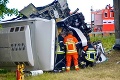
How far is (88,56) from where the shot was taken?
9.48m

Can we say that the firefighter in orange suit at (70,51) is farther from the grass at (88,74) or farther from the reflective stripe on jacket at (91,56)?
the reflective stripe on jacket at (91,56)

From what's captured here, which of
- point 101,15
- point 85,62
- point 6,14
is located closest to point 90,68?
point 85,62

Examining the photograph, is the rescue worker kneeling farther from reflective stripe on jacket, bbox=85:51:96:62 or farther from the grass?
the grass

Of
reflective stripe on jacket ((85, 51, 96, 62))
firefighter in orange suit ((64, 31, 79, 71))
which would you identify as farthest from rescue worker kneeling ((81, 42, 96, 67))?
firefighter in orange suit ((64, 31, 79, 71))

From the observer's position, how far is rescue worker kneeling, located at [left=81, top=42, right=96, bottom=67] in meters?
9.45

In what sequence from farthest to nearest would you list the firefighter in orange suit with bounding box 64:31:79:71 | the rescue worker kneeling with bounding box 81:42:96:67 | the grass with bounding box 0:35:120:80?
the rescue worker kneeling with bounding box 81:42:96:67 < the firefighter in orange suit with bounding box 64:31:79:71 < the grass with bounding box 0:35:120:80

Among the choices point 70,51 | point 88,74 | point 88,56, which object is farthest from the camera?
point 88,56

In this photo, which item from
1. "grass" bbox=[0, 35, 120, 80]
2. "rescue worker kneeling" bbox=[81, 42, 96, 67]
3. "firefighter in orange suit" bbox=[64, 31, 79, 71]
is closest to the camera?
"grass" bbox=[0, 35, 120, 80]

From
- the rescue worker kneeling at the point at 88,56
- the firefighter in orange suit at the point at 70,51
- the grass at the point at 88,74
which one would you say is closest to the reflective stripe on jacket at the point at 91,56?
the rescue worker kneeling at the point at 88,56

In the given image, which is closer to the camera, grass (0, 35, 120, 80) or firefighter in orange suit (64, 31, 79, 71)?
grass (0, 35, 120, 80)

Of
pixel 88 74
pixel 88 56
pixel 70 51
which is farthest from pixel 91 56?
pixel 88 74

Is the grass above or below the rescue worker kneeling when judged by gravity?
below

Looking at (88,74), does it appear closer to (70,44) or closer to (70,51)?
(70,51)

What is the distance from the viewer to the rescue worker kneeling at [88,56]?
9453mm
